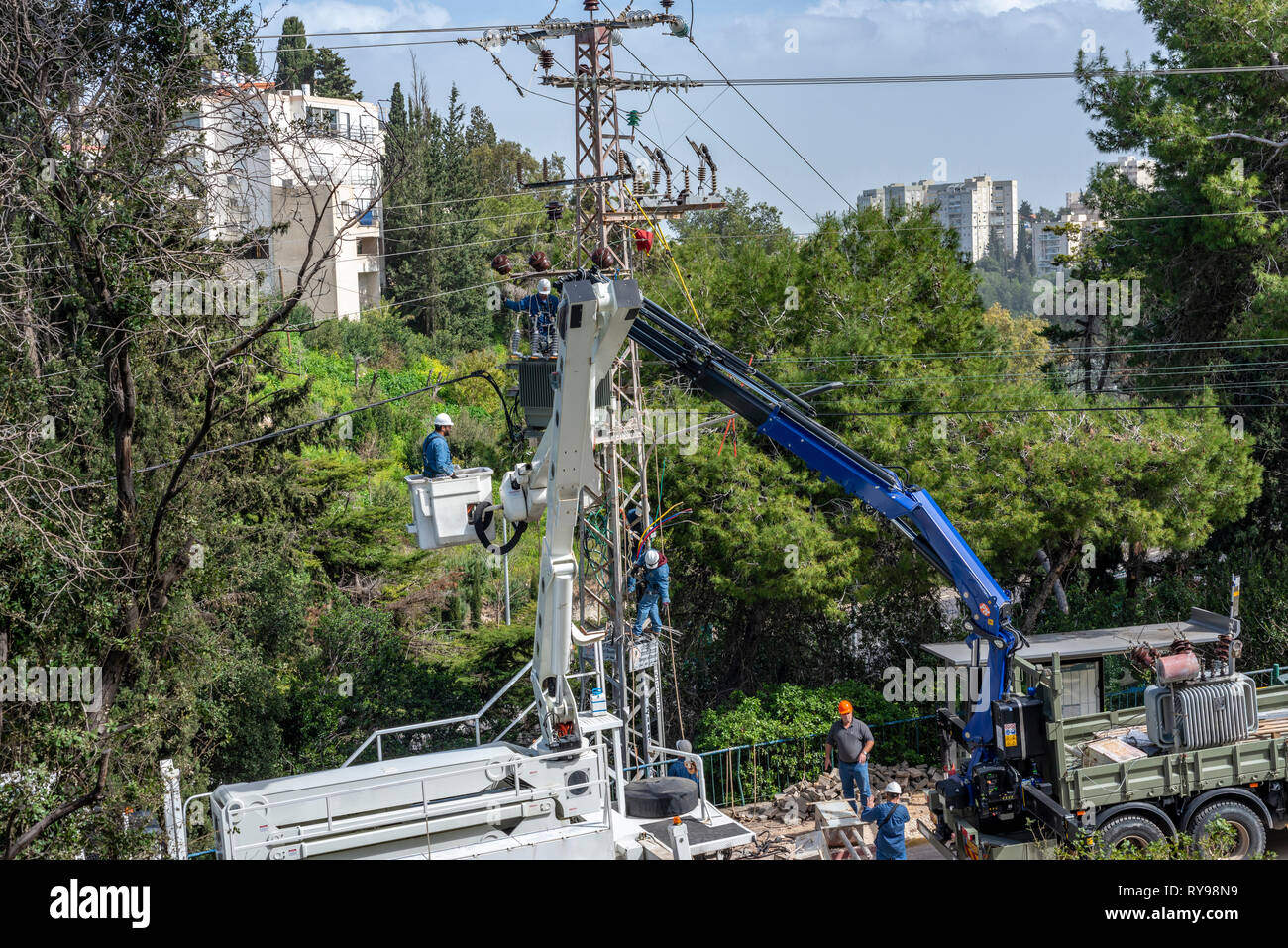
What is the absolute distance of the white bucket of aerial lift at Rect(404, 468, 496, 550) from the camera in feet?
40.4

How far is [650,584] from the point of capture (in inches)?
702

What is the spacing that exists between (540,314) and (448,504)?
2456 mm

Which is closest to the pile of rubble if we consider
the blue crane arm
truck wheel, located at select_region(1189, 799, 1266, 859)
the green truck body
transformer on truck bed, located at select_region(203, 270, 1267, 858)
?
transformer on truck bed, located at select_region(203, 270, 1267, 858)

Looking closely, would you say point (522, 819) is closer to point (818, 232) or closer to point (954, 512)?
point (954, 512)

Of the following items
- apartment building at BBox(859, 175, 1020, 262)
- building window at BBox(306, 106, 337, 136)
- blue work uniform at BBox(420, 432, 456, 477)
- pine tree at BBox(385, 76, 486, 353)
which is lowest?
blue work uniform at BBox(420, 432, 456, 477)

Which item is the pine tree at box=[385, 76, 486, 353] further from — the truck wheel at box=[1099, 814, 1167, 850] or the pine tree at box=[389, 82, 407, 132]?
the truck wheel at box=[1099, 814, 1167, 850]

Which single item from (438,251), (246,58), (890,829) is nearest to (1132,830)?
(890,829)

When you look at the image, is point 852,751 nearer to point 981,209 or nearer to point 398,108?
point 398,108

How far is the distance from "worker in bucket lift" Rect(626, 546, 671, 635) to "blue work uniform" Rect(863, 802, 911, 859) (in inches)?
217

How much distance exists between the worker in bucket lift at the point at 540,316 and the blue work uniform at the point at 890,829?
633cm

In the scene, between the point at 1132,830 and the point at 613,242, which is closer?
the point at 1132,830

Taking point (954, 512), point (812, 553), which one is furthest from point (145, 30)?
point (954, 512)

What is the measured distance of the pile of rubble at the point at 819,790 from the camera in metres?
17.8

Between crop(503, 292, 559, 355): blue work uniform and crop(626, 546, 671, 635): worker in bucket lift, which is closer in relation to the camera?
crop(503, 292, 559, 355): blue work uniform
